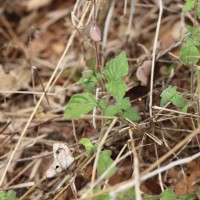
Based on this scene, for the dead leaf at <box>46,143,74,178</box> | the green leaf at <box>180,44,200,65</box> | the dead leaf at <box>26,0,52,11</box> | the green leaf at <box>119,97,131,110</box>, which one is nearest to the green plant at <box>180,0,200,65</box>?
the green leaf at <box>180,44,200,65</box>

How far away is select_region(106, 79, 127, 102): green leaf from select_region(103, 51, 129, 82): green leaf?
0.09ft

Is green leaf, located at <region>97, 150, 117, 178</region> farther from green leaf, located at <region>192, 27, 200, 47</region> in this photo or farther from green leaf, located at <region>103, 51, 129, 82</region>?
green leaf, located at <region>192, 27, 200, 47</region>

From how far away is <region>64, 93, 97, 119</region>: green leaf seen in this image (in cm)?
133

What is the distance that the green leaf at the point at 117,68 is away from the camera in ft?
4.68

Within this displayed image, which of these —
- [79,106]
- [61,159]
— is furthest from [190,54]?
[61,159]

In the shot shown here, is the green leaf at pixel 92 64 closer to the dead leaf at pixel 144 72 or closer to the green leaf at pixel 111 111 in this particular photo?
the dead leaf at pixel 144 72

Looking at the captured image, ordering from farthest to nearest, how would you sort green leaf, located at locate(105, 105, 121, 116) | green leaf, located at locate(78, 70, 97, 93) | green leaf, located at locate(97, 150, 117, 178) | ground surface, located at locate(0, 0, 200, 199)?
ground surface, located at locate(0, 0, 200, 199) → green leaf, located at locate(78, 70, 97, 93) → green leaf, located at locate(105, 105, 121, 116) → green leaf, located at locate(97, 150, 117, 178)

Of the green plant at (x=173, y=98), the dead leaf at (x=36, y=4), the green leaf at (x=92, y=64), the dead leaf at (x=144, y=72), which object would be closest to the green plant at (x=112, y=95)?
the green plant at (x=173, y=98)

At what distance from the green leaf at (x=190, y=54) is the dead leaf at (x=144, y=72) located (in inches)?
15.6

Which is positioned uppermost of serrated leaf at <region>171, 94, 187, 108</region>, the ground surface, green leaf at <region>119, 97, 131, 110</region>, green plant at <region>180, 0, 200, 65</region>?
green plant at <region>180, 0, 200, 65</region>

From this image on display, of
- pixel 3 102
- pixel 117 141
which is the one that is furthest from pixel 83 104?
pixel 3 102

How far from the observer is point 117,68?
1.45 meters

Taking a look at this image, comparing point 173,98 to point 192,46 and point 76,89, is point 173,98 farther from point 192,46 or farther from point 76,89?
point 76,89

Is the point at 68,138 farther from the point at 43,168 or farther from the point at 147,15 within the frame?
the point at 147,15
